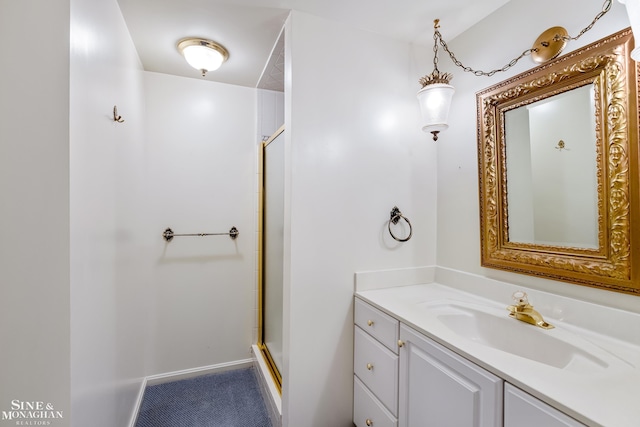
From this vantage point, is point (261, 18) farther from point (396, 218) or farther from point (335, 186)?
point (396, 218)

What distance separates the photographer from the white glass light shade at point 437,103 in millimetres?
1403

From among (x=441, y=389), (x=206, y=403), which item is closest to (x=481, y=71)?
(x=441, y=389)

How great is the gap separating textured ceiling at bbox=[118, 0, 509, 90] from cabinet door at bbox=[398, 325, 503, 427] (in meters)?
1.57

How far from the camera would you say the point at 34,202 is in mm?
825

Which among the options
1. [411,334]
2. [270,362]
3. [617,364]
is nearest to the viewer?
[617,364]

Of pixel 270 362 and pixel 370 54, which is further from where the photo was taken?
pixel 270 362

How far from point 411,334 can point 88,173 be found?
4.54ft

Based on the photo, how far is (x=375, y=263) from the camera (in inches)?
63.8

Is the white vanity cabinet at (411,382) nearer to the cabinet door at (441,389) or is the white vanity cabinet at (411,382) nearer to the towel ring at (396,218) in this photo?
the cabinet door at (441,389)

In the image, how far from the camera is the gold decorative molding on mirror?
0.97 meters

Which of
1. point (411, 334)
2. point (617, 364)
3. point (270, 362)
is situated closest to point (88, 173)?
point (411, 334)

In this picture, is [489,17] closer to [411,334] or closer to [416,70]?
[416,70]

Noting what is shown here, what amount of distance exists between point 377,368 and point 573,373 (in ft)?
2.56

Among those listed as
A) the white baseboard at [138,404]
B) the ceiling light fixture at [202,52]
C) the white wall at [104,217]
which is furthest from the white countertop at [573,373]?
the ceiling light fixture at [202,52]
